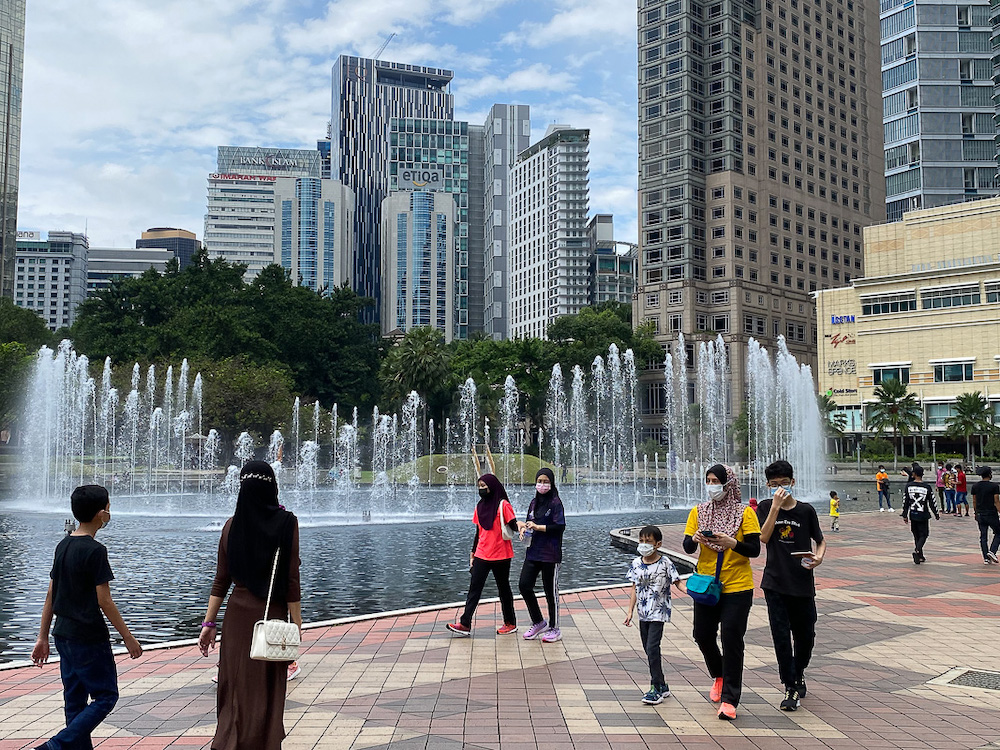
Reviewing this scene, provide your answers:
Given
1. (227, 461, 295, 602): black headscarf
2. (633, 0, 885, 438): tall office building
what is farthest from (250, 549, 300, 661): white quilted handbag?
(633, 0, 885, 438): tall office building

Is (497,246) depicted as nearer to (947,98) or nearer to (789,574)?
(947,98)

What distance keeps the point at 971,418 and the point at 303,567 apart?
5978 cm

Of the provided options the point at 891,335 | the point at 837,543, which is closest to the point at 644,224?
the point at 891,335

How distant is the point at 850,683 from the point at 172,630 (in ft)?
25.0

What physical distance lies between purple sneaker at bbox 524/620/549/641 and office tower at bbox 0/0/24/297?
126 m

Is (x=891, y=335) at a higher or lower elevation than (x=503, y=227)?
lower

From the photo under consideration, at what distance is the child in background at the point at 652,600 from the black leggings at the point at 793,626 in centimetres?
80

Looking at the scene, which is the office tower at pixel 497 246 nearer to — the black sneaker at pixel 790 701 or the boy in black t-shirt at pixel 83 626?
the black sneaker at pixel 790 701

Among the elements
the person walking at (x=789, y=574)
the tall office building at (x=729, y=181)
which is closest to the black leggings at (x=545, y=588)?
the person walking at (x=789, y=574)

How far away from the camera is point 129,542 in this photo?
2067cm

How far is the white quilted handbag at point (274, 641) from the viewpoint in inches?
188

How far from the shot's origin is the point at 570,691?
7473 mm

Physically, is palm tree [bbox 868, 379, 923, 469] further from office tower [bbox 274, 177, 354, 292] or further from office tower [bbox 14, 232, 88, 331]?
office tower [bbox 14, 232, 88, 331]

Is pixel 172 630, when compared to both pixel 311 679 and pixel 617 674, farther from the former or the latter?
pixel 617 674
